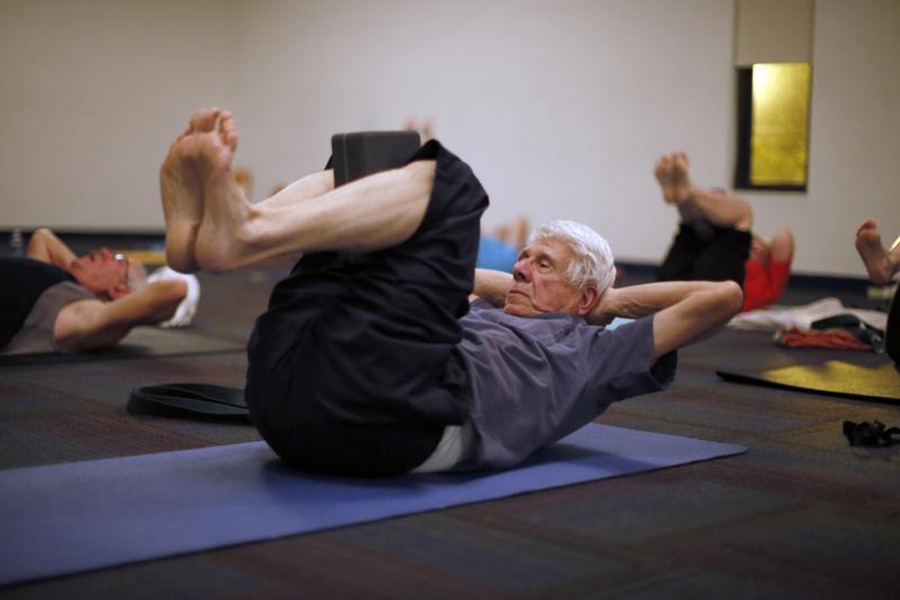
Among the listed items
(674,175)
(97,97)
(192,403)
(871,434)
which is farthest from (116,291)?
(97,97)

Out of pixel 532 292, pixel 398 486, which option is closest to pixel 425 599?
pixel 398 486

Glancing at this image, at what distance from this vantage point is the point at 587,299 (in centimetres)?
287

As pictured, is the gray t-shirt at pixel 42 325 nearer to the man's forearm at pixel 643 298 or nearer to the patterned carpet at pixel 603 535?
the patterned carpet at pixel 603 535

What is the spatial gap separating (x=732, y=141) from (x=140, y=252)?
5.04 meters

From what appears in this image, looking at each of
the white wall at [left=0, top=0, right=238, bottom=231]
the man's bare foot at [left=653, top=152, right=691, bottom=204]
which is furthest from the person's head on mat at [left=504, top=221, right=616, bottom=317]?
the white wall at [left=0, top=0, right=238, bottom=231]

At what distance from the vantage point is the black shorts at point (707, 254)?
5535mm

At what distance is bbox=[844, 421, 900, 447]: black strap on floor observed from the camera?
10.1 feet

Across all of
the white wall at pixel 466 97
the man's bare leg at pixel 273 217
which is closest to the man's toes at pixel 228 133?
the man's bare leg at pixel 273 217

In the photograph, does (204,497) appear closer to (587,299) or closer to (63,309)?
(587,299)

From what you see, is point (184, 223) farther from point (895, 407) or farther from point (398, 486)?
point (895, 407)

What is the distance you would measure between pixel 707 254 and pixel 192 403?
3004 mm

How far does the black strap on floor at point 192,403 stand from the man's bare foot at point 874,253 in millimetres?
1795

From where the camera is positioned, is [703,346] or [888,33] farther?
[888,33]

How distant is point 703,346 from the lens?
5.20 m
